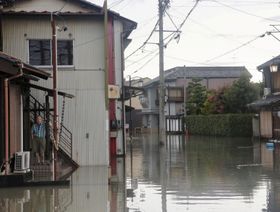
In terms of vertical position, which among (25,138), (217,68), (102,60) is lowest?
(25,138)

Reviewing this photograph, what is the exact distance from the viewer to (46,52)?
21.7 metres

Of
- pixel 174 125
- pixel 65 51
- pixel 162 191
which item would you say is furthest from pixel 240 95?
pixel 162 191

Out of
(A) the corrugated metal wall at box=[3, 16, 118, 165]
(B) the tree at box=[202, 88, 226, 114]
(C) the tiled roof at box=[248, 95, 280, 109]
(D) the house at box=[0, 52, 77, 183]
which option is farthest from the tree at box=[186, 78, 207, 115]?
(D) the house at box=[0, 52, 77, 183]

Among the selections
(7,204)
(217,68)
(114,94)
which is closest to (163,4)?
(114,94)

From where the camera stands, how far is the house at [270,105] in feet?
131

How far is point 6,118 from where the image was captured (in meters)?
15.4

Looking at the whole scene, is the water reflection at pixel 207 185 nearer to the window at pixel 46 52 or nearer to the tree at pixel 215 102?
the window at pixel 46 52

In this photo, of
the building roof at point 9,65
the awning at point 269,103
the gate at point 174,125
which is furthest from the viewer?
the gate at point 174,125

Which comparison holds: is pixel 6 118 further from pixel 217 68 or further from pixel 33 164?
pixel 217 68

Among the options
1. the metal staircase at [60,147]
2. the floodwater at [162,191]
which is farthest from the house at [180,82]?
the floodwater at [162,191]

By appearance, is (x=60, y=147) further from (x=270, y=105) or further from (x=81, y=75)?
(x=270, y=105)

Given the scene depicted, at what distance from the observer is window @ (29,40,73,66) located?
70.8ft

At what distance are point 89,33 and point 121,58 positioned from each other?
5.05 m

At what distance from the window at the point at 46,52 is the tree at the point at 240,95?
31.5m
